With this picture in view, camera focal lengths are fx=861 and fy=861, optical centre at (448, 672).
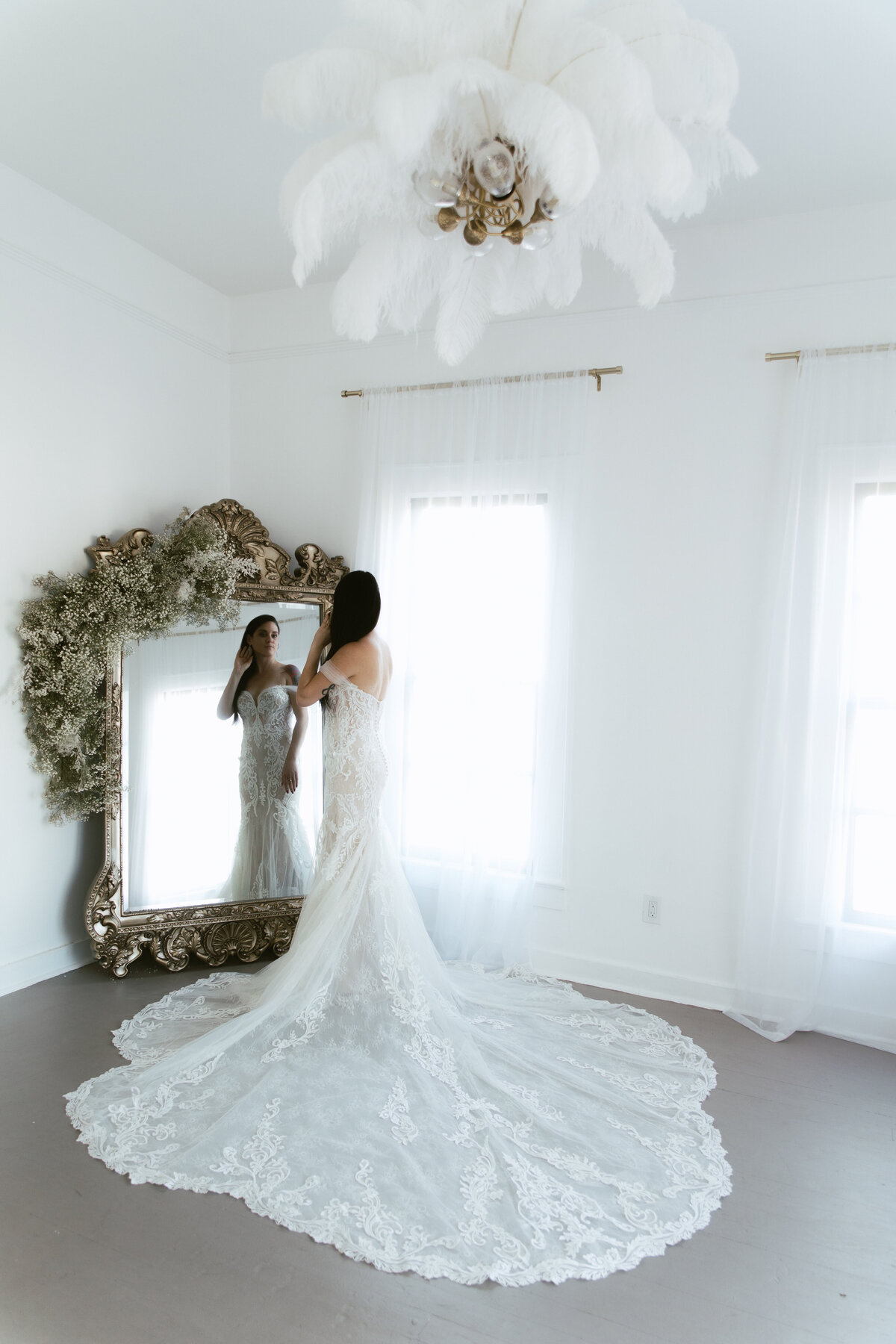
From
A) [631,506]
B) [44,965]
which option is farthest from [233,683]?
[631,506]

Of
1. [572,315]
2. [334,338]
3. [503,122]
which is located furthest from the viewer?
[334,338]

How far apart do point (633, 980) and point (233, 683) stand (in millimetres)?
2259

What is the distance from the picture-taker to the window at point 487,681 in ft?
12.8

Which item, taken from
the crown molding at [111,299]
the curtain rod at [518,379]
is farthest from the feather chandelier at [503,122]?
the crown molding at [111,299]

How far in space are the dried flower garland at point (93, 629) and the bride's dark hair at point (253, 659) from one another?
5.0 inches

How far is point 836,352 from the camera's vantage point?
3.40m

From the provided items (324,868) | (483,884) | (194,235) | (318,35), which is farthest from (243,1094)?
(194,235)

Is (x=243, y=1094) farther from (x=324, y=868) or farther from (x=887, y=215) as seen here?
(x=887, y=215)

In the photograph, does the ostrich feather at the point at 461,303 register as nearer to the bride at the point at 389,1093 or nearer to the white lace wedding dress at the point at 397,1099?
the bride at the point at 389,1093

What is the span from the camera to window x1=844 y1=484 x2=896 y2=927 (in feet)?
11.0

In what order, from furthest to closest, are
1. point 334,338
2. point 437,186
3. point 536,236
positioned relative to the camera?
1. point 334,338
2. point 536,236
3. point 437,186

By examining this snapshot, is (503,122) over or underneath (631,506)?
over

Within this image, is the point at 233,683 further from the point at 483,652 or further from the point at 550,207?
the point at 550,207

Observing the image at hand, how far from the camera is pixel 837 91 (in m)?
2.75
